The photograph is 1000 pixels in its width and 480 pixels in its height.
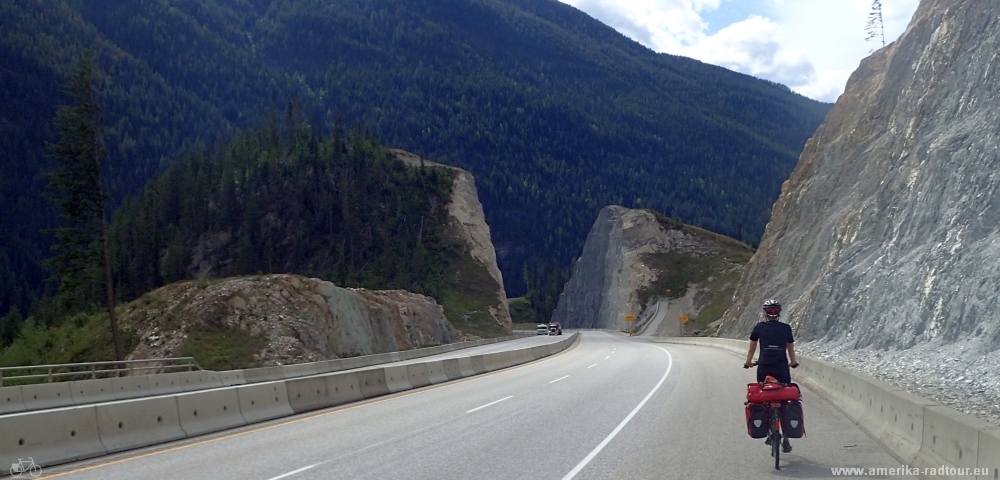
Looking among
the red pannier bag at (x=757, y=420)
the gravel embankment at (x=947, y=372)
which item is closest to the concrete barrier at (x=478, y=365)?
the gravel embankment at (x=947, y=372)

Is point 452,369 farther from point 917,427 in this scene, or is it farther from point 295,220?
point 295,220

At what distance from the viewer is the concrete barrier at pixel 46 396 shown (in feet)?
74.9

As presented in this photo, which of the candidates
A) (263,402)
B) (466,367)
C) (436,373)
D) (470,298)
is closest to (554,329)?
(470,298)

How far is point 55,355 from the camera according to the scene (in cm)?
4706

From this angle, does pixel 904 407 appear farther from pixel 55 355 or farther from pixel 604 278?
pixel 604 278

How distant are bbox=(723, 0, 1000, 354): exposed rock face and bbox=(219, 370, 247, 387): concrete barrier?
22.3 metres

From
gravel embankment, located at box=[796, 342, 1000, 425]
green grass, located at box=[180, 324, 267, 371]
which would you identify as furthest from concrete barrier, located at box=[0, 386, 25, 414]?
gravel embankment, located at box=[796, 342, 1000, 425]

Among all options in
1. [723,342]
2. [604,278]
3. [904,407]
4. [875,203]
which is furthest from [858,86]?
[604,278]

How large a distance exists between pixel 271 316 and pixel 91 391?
2019 centimetres

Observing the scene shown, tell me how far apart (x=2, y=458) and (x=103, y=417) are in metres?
2.11

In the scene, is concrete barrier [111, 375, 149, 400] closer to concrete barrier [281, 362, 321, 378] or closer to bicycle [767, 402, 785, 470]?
concrete barrier [281, 362, 321, 378]

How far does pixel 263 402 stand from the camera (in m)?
17.4

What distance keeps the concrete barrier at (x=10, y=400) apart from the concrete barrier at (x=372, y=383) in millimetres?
8984

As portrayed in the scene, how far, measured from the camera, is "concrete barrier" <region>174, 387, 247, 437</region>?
14.8 meters
